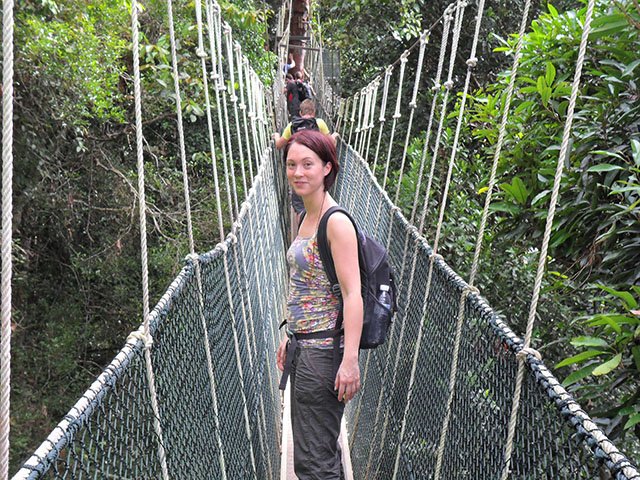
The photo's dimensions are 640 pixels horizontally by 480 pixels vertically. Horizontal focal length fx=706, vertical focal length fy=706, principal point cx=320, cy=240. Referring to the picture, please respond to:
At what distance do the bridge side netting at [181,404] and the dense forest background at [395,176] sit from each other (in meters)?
0.69

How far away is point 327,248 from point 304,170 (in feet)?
0.65

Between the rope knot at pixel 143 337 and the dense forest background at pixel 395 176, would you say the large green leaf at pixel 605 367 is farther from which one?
the rope knot at pixel 143 337

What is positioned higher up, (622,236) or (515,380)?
(622,236)

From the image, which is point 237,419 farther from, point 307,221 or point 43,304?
point 43,304

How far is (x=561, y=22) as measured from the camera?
194 centimetres

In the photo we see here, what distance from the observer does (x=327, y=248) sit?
1.53 metres

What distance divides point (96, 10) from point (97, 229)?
68.2 inches

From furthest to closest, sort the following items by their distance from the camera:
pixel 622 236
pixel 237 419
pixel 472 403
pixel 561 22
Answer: pixel 561 22, pixel 237 419, pixel 622 236, pixel 472 403

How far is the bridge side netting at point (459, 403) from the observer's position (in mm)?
898

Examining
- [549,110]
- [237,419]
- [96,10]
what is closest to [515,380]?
[237,419]

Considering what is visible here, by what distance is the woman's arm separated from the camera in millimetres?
1500

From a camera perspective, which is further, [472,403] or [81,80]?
[81,80]

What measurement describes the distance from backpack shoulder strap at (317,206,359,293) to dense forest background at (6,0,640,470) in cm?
51

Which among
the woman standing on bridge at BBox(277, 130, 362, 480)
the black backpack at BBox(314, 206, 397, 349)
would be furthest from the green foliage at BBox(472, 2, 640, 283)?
the woman standing on bridge at BBox(277, 130, 362, 480)
